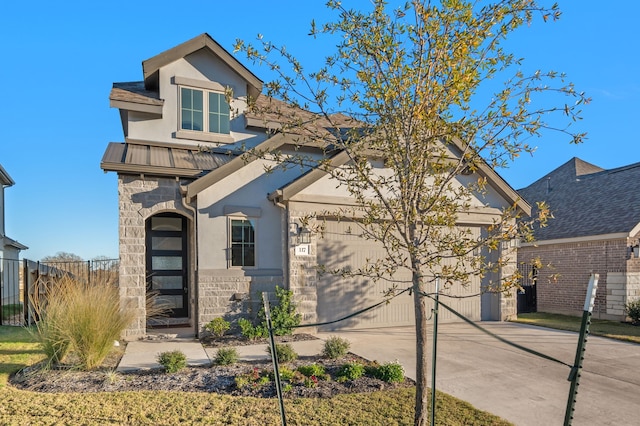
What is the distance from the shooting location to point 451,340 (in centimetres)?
883

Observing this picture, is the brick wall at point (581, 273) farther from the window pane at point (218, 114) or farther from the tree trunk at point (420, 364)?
the window pane at point (218, 114)

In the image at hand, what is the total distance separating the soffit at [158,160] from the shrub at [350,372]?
5.41m

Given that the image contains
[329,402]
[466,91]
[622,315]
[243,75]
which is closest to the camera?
[466,91]

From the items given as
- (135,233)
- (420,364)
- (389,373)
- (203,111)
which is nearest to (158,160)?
(135,233)

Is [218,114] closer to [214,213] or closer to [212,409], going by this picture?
[214,213]

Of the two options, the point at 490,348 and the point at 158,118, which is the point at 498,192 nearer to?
the point at 490,348

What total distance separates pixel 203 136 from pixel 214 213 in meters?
2.58

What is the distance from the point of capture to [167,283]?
10.7 m

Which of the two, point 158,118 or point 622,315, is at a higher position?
point 158,118

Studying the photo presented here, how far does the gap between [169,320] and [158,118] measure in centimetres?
540

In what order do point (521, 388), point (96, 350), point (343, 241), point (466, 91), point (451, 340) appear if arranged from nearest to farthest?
1. point (466, 91)
2. point (521, 388)
3. point (96, 350)
4. point (451, 340)
5. point (343, 241)

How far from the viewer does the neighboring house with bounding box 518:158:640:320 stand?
12703mm

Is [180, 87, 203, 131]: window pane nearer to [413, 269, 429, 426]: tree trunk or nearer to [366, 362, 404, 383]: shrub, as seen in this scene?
[366, 362, 404, 383]: shrub

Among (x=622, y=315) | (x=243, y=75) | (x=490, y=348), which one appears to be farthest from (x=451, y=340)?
(x=243, y=75)
